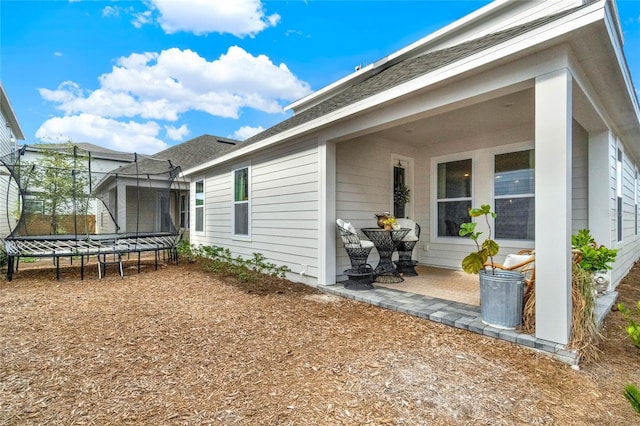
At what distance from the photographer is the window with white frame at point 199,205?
9.02 meters

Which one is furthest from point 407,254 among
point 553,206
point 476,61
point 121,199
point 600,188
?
point 121,199

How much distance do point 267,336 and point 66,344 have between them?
1.82 meters

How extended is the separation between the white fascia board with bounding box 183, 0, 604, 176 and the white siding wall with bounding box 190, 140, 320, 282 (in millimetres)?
709

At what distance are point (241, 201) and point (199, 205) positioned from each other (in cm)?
289

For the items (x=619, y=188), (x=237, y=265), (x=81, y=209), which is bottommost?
(x=237, y=265)

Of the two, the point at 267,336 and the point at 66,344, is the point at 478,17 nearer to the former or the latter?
the point at 267,336

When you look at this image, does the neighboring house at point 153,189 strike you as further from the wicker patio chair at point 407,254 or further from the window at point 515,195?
the window at point 515,195

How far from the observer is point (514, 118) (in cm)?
460

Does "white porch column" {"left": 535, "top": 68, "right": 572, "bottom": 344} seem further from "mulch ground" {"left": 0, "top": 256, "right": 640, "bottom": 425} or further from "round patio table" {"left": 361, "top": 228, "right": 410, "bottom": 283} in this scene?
"round patio table" {"left": 361, "top": 228, "right": 410, "bottom": 283}

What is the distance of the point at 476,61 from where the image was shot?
2824mm

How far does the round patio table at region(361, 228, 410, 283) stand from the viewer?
4871mm

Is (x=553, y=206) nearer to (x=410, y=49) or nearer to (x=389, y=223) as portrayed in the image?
(x=389, y=223)

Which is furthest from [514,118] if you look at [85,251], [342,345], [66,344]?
[85,251]

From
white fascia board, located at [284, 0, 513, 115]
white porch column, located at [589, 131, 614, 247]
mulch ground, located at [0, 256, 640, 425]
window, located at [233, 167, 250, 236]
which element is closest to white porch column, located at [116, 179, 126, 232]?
window, located at [233, 167, 250, 236]
